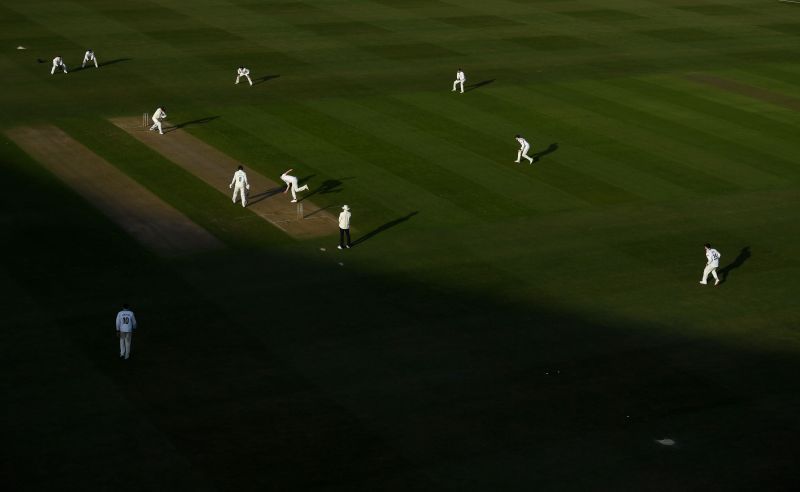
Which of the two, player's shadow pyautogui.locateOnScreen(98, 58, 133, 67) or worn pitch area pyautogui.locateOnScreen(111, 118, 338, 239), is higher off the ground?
worn pitch area pyautogui.locateOnScreen(111, 118, 338, 239)

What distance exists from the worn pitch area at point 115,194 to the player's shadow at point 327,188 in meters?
5.63

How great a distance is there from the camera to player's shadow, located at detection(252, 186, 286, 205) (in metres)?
46.5

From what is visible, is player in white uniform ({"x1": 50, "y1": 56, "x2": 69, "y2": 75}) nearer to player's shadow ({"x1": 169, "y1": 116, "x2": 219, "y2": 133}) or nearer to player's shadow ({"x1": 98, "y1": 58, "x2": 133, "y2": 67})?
player's shadow ({"x1": 98, "y1": 58, "x2": 133, "y2": 67})

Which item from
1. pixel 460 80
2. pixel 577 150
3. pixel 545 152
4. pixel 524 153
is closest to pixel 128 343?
pixel 524 153

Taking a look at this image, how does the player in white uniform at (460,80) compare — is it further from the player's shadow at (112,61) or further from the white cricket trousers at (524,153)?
the player's shadow at (112,61)

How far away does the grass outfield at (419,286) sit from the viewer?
27.9 meters

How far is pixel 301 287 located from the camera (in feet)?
124

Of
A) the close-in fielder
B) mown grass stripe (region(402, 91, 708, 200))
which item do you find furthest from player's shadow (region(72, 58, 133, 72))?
the close-in fielder

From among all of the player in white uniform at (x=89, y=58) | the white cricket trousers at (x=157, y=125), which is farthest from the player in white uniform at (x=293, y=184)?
the player in white uniform at (x=89, y=58)

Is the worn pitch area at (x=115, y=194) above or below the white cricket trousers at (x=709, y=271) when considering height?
below

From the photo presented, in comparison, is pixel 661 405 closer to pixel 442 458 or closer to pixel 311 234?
pixel 442 458

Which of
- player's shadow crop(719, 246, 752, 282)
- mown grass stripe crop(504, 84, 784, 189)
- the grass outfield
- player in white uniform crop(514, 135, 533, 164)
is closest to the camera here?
the grass outfield

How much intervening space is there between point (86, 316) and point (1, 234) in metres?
8.60

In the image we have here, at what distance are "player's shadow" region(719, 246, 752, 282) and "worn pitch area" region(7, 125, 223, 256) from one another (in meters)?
17.3
